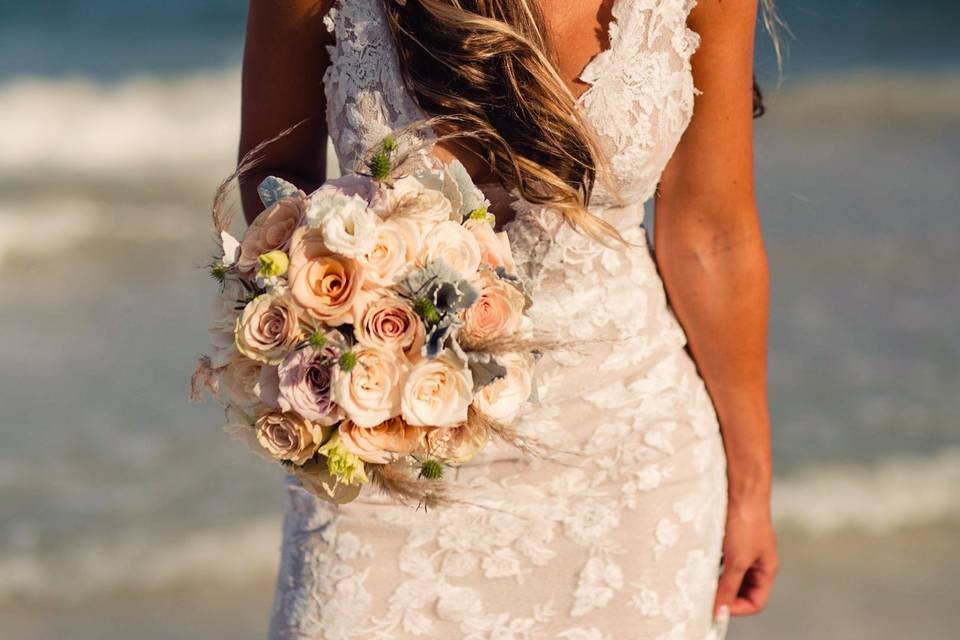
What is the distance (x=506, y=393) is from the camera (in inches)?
60.8

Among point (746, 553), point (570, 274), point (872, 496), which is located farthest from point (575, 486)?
point (872, 496)

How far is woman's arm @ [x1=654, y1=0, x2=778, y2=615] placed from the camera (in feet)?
7.07

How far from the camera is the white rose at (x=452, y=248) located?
1.48m

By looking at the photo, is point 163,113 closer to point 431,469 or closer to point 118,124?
point 118,124

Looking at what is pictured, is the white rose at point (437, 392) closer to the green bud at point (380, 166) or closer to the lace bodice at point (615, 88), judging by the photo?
the green bud at point (380, 166)

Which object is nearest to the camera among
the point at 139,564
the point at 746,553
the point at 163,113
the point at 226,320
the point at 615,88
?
the point at 226,320

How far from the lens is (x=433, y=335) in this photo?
4.79 ft

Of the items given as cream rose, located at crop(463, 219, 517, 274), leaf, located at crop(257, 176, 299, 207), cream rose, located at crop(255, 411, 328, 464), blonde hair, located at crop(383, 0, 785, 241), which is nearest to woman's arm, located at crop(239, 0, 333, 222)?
blonde hair, located at crop(383, 0, 785, 241)

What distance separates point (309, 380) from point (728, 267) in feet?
3.65

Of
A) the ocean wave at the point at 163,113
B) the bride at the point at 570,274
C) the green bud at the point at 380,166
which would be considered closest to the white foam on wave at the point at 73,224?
the ocean wave at the point at 163,113

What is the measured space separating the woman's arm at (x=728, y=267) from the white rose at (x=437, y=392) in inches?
37.1

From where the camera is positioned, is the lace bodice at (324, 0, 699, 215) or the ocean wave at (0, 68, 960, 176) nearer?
the lace bodice at (324, 0, 699, 215)

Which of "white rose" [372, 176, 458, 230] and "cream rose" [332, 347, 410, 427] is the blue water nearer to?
"white rose" [372, 176, 458, 230]

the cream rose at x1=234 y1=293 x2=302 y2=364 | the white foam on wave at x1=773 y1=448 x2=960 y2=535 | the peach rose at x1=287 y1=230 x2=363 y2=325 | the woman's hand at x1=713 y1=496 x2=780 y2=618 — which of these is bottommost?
the white foam on wave at x1=773 y1=448 x2=960 y2=535
